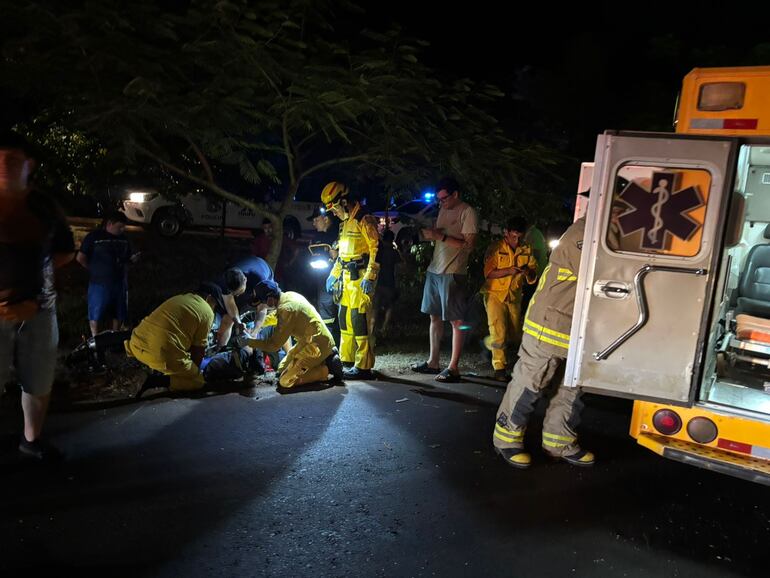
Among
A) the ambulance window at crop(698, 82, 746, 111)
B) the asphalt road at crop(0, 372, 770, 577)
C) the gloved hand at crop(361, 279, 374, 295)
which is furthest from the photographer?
the gloved hand at crop(361, 279, 374, 295)

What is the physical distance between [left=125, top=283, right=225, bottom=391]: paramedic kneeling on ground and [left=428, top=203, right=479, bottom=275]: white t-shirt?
2313mm

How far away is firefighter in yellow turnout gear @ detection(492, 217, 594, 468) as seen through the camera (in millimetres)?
3729

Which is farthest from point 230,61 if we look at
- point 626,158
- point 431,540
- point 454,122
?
point 431,540

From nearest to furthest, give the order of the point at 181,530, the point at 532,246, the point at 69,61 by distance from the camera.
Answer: the point at 181,530 < the point at 69,61 < the point at 532,246

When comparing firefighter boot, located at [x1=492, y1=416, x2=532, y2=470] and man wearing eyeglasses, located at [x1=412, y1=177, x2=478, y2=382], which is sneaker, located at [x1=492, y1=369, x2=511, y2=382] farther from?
firefighter boot, located at [x1=492, y1=416, x2=532, y2=470]

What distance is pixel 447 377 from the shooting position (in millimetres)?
5953

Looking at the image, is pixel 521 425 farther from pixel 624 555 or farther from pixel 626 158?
pixel 626 158

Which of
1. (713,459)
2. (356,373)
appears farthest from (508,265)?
(713,459)

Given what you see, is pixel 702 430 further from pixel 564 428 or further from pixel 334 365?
pixel 334 365

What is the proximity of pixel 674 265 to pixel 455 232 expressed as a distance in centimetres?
289

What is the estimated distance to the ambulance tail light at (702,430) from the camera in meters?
3.37

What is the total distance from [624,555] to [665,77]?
9.91 meters

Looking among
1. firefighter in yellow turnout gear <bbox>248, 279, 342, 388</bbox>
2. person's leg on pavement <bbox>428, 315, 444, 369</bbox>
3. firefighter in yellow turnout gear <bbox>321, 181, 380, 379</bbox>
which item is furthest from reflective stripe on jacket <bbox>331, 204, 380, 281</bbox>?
person's leg on pavement <bbox>428, 315, 444, 369</bbox>

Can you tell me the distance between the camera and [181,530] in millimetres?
2980
